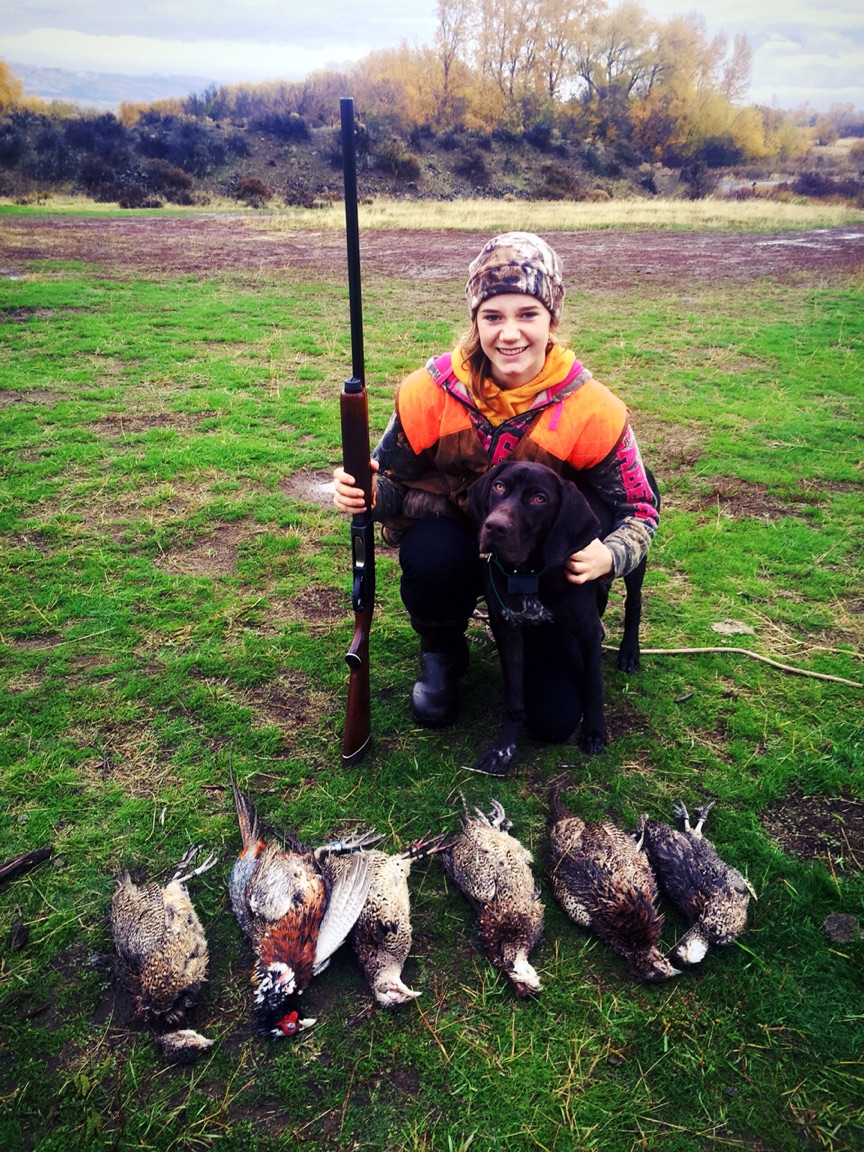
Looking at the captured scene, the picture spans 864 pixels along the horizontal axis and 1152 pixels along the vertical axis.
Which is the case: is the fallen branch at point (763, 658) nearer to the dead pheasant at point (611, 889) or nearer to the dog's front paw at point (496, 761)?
the dog's front paw at point (496, 761)

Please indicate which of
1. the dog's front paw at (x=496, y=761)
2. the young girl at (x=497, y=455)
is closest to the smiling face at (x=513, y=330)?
the young girl at (x=497, y=455)

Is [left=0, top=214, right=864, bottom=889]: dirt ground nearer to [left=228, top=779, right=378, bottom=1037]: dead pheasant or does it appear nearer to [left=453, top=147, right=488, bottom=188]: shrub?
[left=228, top=779, right=378, bottom=1037]: dead pheasant

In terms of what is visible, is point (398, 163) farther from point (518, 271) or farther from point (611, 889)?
point (611, 889)

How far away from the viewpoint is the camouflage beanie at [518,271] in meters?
2.91

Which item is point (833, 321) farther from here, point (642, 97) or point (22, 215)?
point (642, 97)

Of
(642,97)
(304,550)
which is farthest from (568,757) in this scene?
(642,97)

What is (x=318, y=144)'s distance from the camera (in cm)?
3906

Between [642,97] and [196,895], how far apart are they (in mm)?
61964

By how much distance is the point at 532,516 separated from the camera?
283 centimetres

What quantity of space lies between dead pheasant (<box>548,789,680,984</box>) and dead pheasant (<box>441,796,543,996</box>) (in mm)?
139

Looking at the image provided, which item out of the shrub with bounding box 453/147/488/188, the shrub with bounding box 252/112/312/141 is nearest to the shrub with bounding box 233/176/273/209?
the shrub with bounding box 252/112/312/141

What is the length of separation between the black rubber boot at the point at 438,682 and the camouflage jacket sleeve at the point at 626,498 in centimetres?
100

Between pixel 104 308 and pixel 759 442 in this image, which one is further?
pixel 104 308

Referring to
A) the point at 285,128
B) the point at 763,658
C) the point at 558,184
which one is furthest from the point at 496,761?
the point at 285,128
